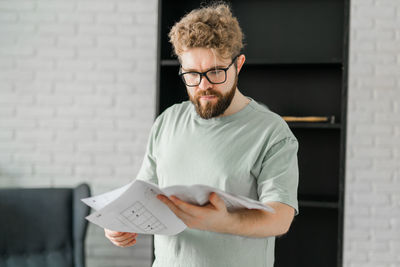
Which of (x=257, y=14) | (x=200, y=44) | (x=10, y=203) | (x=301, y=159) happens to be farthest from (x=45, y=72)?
(x=200, y=44)

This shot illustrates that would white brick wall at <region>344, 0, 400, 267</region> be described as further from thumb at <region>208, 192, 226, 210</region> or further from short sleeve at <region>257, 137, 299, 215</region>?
thumb at <region>208, 192, 226, 210</region>

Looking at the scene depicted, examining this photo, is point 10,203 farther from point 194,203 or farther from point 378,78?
point 378,78

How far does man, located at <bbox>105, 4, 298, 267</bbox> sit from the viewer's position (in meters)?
1.21

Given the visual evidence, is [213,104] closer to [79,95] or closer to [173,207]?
[173,207]

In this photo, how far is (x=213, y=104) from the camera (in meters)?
1.28

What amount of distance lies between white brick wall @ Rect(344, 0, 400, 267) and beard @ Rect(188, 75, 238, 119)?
5.41ft

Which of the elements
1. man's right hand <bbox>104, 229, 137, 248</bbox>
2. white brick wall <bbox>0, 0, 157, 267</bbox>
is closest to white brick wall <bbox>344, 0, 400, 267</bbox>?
white brick wall <bbox>0, 0, 157, 267</bbox>

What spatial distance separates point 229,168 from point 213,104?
19 centimetres

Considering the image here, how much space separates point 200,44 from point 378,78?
1.83m

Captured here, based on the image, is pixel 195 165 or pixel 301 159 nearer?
pixel 195 165

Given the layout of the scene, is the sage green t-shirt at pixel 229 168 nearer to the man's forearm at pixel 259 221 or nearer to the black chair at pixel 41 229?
the man's forearm at pixel 259 221

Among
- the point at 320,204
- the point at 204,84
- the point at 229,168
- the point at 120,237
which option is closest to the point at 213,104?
the point at 204,84

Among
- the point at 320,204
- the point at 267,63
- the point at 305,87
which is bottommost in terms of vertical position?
the point at 320,204

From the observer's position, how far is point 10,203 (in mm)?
2441
